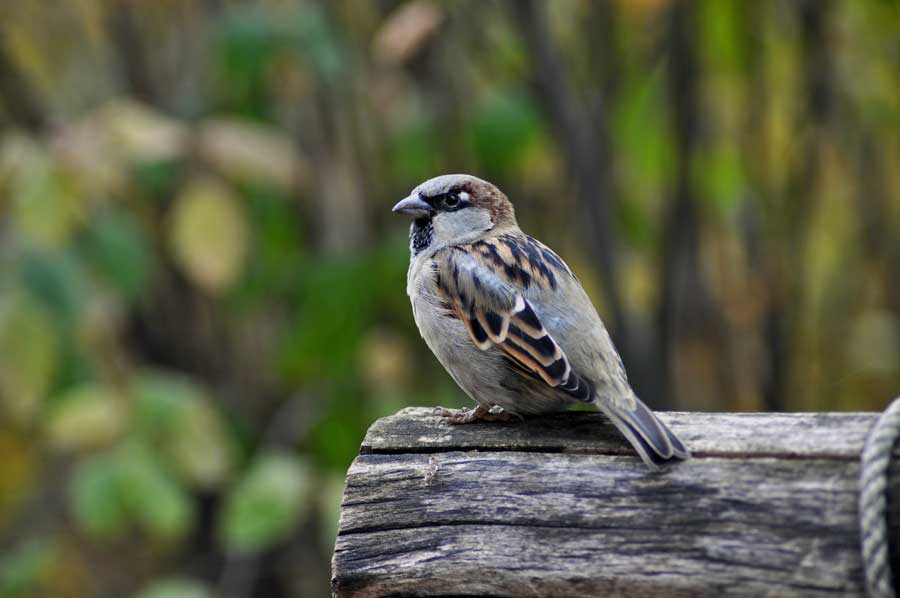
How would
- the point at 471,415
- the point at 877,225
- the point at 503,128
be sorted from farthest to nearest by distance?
the point at 877,225
the point at 503,128
the point at 471,415

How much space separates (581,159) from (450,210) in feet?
5.44

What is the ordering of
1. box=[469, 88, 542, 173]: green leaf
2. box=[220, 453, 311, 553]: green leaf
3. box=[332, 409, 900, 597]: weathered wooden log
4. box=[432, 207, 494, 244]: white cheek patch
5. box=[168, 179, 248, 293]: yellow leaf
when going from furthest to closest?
box=[469, 88, 542, 173]: green leaf, box=[168, 179, 248, 293]: yellow leaf, box=[220, 453, 311, 553]: green leaf, box=[432, 207, 494, 244]: white cheek patch, box=[332, 409, 900, 597]: weathered wooden log

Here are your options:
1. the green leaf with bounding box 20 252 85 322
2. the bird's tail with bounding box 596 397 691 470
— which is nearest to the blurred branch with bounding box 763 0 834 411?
the green leaf with bounding box 20 252 85 322

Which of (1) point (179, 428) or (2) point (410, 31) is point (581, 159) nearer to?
(2) point (410, 31)

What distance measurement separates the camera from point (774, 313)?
5.45 meters

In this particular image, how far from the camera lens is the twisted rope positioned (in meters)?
1.73

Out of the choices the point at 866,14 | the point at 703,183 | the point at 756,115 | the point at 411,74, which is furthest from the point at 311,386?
the point at 866,14

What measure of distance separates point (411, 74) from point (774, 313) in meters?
2.16

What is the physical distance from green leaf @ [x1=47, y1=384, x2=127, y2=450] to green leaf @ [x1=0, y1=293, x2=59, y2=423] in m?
0.29

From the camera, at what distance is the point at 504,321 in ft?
9.56

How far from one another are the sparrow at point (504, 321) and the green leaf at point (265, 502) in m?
1.35

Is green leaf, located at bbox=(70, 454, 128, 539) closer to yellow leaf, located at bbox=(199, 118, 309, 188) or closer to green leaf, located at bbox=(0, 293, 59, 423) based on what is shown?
green leaf, located at bbox=(0, 293, 59, 423)

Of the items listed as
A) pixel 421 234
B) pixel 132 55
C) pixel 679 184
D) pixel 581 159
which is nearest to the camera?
pixel 421 234

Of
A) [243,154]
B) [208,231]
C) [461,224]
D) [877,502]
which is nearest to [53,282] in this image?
[208,231]
